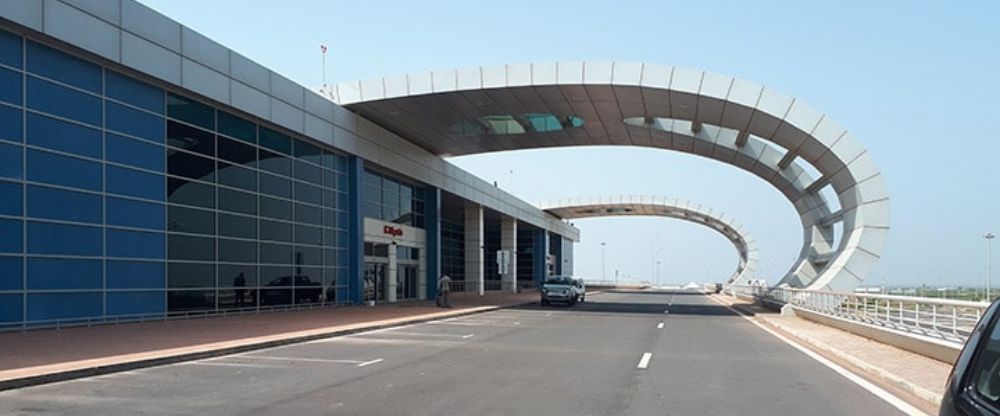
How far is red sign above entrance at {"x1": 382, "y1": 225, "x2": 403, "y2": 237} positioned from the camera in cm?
4138

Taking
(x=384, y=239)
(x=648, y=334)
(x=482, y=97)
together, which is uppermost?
(x=482, y=97)

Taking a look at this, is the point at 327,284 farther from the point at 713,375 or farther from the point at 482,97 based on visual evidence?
the point at 713,375

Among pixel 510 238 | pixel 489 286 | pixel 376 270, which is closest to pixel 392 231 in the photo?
pixel 376 270

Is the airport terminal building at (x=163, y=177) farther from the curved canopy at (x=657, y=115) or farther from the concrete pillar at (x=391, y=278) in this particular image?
the curved canopy at (x=657, y=115)

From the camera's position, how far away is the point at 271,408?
9.50 metres

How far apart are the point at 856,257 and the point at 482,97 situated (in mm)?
16393

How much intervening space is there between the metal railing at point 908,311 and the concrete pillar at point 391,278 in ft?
65.8

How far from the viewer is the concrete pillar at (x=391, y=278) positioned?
41.8 meters

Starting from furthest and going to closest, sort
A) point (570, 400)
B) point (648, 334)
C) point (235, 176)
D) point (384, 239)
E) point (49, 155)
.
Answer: point (384, 239) < point (235, 176) < point (648, 334) < point (49, 155) < point (570, 400)

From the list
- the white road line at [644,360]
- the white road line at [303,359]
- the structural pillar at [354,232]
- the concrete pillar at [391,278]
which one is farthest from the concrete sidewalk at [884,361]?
the concrete pillar at [391,278]

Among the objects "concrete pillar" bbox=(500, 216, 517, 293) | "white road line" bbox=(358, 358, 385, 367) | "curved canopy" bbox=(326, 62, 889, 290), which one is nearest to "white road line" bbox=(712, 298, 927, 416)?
"white road line" bbox=(358, 358, 385, 367)

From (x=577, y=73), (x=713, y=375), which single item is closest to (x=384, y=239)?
(x=577, y=73)

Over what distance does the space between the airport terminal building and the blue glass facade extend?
0.13 feet

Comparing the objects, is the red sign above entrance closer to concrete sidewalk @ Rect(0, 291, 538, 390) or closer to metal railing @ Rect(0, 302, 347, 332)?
metal railing @ Rect(0, 302, 347, 332)
